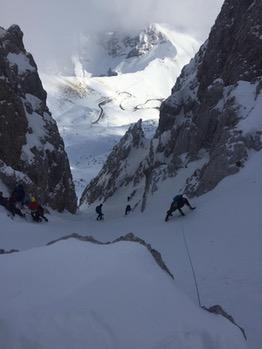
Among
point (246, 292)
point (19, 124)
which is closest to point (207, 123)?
point (19, 124)

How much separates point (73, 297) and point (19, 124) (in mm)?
32326

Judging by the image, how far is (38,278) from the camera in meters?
7.27

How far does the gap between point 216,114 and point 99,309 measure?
29592 millimetres

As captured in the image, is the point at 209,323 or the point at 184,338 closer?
the point at 184,338

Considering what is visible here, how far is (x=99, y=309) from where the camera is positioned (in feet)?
21.2

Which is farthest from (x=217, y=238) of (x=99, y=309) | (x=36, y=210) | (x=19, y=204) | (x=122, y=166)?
(x=122, y=166)

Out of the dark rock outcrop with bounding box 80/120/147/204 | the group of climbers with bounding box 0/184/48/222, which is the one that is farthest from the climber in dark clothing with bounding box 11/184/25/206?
the dark rock outcrop with bounding box 80/120/147/204

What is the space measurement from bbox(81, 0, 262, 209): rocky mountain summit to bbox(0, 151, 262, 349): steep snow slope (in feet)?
6.06

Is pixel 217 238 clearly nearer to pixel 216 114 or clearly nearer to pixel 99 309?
pixel 99 309

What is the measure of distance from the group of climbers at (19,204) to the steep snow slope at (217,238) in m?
0.64

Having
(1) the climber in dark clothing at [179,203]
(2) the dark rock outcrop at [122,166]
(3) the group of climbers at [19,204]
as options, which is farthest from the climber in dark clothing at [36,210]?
(2) the dark rock outcrop at [122,166]

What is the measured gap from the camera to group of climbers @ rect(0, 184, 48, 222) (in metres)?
25.3

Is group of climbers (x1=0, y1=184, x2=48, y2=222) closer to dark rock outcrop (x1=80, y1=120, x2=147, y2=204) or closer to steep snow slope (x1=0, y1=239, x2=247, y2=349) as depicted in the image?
steep snow slope (x1=0, y1=239, x2=247, y2=349)

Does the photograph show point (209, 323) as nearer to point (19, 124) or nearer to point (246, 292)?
point (246, 292)
